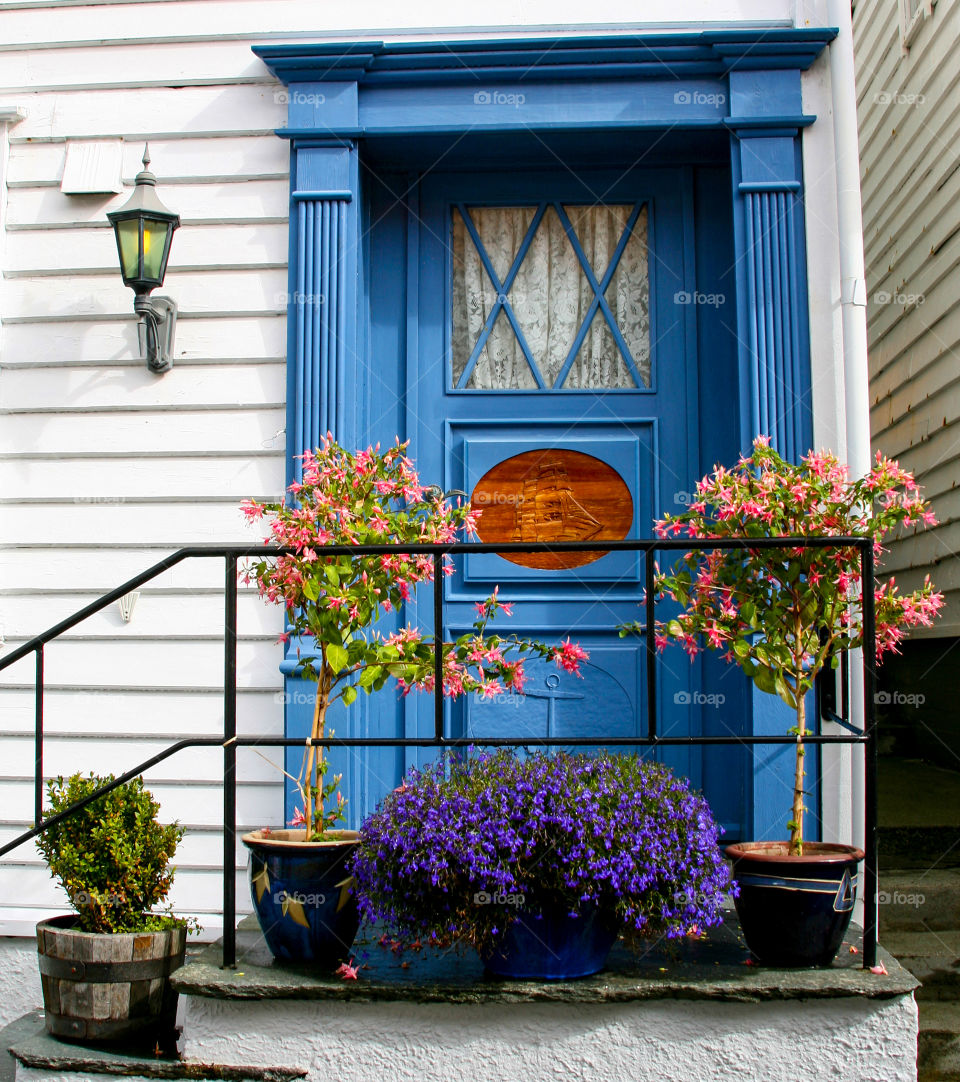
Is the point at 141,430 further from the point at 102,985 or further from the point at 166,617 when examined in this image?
the point at 102,985

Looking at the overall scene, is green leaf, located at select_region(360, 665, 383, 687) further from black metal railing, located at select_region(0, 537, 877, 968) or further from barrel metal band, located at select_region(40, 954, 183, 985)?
barrel metal band, located at select_region(40, 954, 183, 985)

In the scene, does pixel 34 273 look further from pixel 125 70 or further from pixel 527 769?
pixel 527 769

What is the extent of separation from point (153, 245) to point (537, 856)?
270 cm

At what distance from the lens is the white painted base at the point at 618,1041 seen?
2846 mm

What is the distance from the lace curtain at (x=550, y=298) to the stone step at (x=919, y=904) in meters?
2.14

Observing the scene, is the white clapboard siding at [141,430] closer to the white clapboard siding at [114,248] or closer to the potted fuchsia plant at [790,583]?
the white clapboard siding at [114,248]

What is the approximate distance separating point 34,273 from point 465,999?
3265 millimetres

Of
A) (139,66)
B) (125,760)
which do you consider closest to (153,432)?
(125,760)

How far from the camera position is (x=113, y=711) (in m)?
4.26

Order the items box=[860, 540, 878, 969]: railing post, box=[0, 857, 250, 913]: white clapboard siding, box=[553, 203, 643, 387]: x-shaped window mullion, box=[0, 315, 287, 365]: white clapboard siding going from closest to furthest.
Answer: box=[860, 540, 878, 969]: railing post → box=[0, 857, 250, 913]: white clapboard siding → box=[0, 315, 287, 365]: white clapboard siding → box=[553, 203, 643, 387]: x-shaped window mullion

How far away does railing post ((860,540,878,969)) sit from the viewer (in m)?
2.97

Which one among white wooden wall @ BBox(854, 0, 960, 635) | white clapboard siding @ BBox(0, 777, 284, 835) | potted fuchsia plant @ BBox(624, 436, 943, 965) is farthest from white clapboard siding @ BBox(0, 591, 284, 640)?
white wooden wall @ BBox(854, 0, 960, 635)

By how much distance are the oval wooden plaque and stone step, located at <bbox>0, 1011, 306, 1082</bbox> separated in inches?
82.2

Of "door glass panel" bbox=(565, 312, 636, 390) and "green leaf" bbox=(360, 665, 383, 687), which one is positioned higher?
"door glass panel" bbox=(565, 312, 636, 390)
